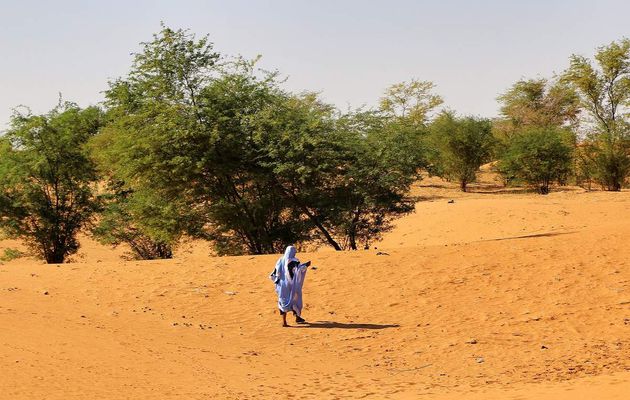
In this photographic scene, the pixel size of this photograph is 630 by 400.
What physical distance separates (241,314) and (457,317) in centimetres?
415

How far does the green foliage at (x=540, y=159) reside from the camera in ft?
141

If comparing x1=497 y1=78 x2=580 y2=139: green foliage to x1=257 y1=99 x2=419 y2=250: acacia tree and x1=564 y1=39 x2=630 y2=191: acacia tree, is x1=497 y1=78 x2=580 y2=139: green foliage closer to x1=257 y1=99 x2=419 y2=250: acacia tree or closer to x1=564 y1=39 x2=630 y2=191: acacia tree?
x1=564 y1=39 x2=630 y2=191: acacia tree

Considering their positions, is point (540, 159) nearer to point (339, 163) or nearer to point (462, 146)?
point (462, 146)

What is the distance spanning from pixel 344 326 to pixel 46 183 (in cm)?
1608

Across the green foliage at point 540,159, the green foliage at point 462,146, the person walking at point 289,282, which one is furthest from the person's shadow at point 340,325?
the green foliage at point 462,146

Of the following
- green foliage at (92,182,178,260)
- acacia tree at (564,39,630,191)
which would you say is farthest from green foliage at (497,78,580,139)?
green foliage at (92,182,178,260)

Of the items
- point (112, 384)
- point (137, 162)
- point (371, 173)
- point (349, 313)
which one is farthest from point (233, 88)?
point (112, 384)

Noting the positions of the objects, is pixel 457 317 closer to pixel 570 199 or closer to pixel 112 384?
pixel 112 384

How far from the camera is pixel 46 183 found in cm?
2538

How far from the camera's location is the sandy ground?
9.10 metres

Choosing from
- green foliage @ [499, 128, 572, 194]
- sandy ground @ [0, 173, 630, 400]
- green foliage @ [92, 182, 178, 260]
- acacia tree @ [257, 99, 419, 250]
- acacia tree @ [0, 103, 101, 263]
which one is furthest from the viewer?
green foliage @ [499, 128, 572, 194]

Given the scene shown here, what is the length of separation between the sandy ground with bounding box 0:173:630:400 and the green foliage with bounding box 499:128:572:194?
79.8 feet

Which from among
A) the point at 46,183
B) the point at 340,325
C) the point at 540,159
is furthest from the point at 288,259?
the point at 540,159

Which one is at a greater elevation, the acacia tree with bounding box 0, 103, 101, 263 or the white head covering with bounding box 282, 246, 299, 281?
the acacia tree with bounding box 0, 103, 101, 263
